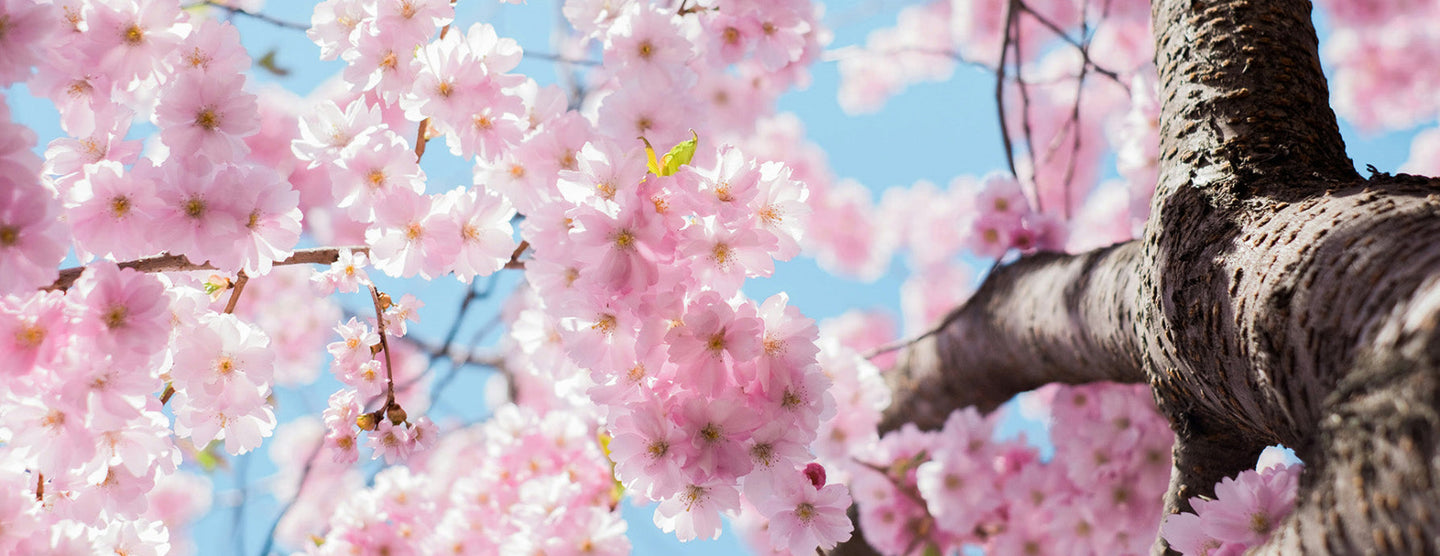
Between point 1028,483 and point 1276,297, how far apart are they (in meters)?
1.40

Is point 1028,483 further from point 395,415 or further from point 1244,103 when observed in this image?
point 395,415

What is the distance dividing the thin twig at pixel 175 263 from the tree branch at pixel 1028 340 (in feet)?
3.66

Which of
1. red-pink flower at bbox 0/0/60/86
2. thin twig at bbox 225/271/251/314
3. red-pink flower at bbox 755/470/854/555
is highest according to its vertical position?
red-pink flower at bbox 0/0/60/86

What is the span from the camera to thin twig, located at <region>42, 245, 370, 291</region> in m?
1.00

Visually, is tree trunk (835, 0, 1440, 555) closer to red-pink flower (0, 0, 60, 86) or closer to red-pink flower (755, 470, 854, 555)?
red-pink flower (755, 470, 854, 555)

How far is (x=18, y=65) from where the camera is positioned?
97 cm

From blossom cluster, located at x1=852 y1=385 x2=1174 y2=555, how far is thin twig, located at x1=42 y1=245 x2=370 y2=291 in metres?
1.28

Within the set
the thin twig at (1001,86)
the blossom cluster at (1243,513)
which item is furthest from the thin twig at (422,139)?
the thin twig at (1001,86)

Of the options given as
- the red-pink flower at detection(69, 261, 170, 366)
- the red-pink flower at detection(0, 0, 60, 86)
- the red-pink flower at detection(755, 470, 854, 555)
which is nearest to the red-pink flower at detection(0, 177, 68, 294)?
the red-pink flower at detection(69, 261, 170, 366)

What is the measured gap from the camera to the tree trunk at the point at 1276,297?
598mm

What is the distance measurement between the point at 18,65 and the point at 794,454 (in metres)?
1.03

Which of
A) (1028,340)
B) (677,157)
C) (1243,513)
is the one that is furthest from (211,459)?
(1243,513)

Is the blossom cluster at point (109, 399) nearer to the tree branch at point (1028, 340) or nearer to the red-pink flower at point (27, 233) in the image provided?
the red-pink flower at point (27, 233)

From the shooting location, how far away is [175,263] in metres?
1.07
